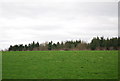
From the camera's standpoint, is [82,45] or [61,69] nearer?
[61,69]

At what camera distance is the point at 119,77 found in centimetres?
955

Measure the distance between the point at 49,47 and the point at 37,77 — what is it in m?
40.1

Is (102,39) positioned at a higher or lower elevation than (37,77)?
higher

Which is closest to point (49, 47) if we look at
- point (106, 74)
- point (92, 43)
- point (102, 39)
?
point (92, 43)

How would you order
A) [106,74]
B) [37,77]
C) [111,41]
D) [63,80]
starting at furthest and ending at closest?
[111,41] < [106,74] < [37,77] < [63,80]

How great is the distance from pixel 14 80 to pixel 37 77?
1.19m

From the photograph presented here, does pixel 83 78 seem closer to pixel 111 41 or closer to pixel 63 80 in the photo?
pixel 63 80

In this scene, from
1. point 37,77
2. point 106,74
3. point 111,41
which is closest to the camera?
point 37,77

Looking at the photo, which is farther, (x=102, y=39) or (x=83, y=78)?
(x=102, y=39)

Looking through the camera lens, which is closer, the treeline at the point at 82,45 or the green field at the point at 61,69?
the green field at the point at 61,69

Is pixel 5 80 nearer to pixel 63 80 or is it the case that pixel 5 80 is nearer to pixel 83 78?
pixel 63 80

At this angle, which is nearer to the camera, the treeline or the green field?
the green field

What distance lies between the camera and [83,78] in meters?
9.51

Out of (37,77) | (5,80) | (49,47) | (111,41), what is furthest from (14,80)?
(111,41)
